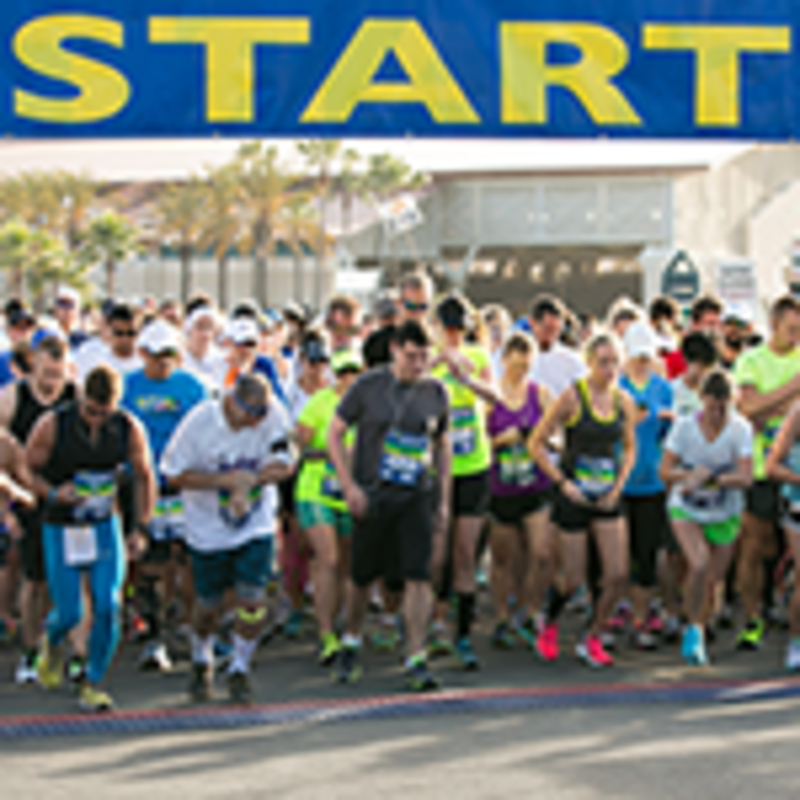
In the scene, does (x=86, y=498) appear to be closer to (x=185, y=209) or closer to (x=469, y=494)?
(x=469, y=494)

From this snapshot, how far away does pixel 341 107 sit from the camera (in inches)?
305

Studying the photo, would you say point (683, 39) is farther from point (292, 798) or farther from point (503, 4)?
point (292, 798)

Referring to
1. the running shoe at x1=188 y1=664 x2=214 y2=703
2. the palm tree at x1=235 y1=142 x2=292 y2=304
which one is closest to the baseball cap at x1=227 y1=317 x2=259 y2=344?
the running shoe at x1=188 y1=664 x2=214 y2=703

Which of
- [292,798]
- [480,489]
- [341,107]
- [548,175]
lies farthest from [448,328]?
[548,175]

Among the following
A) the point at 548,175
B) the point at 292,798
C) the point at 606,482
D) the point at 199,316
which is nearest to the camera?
the point at 292,798

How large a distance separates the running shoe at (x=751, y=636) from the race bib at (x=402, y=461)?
2458mm

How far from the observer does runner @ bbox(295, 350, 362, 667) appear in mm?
9570

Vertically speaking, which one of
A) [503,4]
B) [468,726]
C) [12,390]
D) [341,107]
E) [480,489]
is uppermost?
[503,4]

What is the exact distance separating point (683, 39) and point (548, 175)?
6829 centimetres

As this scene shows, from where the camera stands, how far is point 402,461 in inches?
340

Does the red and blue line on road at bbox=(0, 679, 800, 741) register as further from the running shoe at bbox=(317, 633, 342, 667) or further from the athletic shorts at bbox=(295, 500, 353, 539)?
the athletic shorts at bbox=(295, 500, 353, 539)

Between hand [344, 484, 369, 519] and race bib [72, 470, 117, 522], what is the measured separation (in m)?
1.29

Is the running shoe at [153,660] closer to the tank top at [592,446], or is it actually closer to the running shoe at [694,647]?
the tank top at [592,446]

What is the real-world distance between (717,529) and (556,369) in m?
2.11
